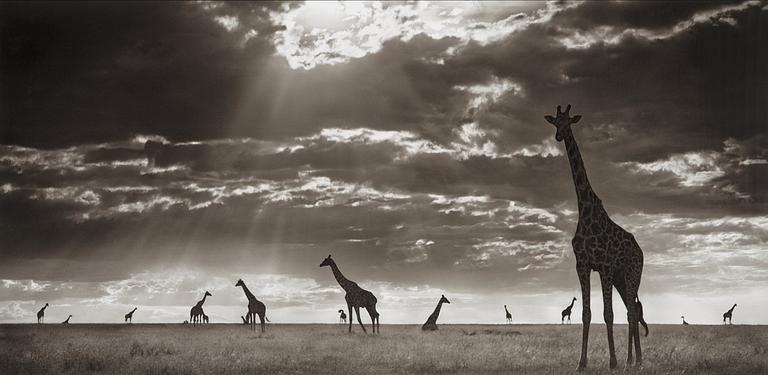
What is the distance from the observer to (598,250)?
1786 cm

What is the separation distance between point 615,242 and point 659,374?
3382mm

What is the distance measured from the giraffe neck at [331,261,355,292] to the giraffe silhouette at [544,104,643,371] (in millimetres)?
20565

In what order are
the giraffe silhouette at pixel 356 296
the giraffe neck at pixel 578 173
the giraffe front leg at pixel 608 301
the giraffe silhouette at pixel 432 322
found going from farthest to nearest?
the giraffe silhouette at pixel 432 322 < the giraffe silhouette at pixel 356 296 < the giraffe neck at pixel 578 173 < the giraffe front leg at pixel 608 301

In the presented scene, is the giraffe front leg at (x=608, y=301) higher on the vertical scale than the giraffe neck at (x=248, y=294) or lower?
lower

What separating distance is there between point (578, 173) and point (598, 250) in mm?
2191

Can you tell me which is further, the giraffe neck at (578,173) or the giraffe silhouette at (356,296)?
the giraffe silhouette at (356,296)

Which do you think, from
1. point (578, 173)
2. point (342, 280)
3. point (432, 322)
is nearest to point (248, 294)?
point (342, 280)

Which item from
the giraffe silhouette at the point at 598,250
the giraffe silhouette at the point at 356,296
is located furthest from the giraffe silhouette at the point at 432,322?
the giraffe silhouette at the point at 598,250

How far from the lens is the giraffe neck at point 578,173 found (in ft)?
61.1

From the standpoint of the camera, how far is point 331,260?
39125 millimetres

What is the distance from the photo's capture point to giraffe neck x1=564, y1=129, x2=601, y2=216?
1861 cm

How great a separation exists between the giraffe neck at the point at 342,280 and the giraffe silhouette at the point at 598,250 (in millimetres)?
20565

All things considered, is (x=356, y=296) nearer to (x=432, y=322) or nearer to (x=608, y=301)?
(x=432, y=322)

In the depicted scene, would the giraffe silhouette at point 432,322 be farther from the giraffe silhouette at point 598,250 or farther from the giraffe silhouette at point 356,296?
the giraffe silhouette at point 598,250
